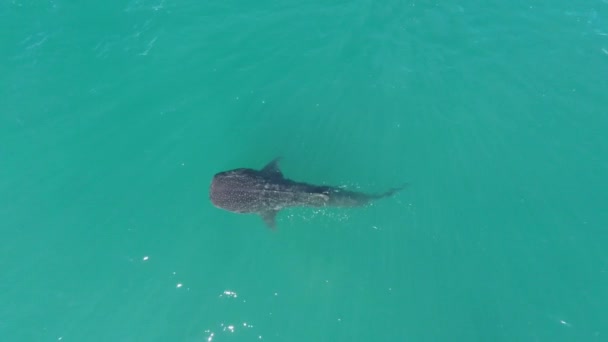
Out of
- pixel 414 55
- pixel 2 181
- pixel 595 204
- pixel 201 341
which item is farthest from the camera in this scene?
pixel 414 55

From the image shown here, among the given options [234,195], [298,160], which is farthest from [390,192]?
[234,195]

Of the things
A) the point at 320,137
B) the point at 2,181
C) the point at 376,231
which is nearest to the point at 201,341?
the point at 376,231

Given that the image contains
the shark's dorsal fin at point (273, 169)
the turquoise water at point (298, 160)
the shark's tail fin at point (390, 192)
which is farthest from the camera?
the shark's dorsal fin at point (273, 169)

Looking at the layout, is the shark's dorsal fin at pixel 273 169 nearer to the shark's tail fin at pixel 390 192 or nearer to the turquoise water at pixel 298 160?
the turquoise water at pixel 298 160

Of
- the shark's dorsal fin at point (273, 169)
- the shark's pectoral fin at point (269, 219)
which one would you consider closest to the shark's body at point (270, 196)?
the shark's pectoral fin at point (269, 219)

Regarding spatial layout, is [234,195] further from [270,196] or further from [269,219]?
[269,219]

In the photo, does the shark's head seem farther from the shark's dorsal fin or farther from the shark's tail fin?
the shark's tail fin

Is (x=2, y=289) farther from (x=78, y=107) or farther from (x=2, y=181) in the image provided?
(x=78, y=107)
